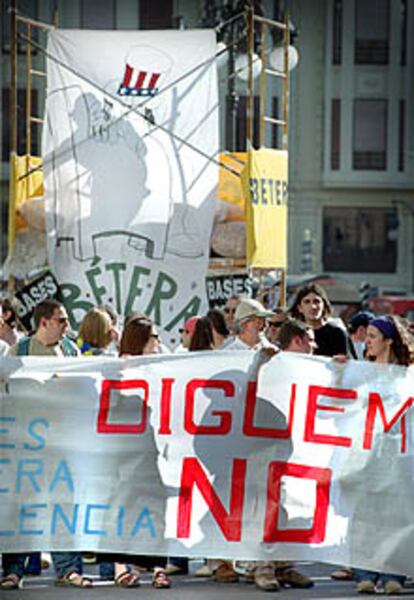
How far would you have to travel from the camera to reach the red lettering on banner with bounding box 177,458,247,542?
766cm

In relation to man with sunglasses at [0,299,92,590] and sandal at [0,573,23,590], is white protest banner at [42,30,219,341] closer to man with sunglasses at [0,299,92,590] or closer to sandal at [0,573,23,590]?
man with sunglasses at [0,299,92,590]

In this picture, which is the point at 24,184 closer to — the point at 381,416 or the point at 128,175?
the point at 128,175

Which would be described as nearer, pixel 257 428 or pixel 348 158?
pixel 257 428

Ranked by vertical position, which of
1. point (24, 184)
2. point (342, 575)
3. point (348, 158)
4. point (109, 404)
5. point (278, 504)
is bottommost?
point (342, 575)

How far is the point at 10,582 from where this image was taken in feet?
25.2

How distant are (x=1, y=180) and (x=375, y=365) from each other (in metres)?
32.6

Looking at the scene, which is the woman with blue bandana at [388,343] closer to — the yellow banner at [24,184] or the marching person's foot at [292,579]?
the marching person's foot at [292,579]

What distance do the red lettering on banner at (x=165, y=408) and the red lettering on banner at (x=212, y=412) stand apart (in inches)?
3.3

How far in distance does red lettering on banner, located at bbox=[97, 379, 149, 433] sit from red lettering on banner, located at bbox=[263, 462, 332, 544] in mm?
679

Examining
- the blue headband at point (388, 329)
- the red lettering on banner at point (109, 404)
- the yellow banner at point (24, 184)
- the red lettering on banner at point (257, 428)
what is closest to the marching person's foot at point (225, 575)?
the red lettering on banner at point (257, 428)

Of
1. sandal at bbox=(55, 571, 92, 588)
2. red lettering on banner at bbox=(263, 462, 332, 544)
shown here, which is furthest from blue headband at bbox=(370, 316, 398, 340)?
sandal at bbox=(55, 571, 92, 588)

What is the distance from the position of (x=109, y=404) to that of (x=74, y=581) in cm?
88

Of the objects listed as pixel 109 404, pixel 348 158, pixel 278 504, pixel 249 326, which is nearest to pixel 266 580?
pixel 278 504

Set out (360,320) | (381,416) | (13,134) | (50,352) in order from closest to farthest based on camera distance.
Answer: (381,416) < (50,352) < (360,320) < (13,134)
